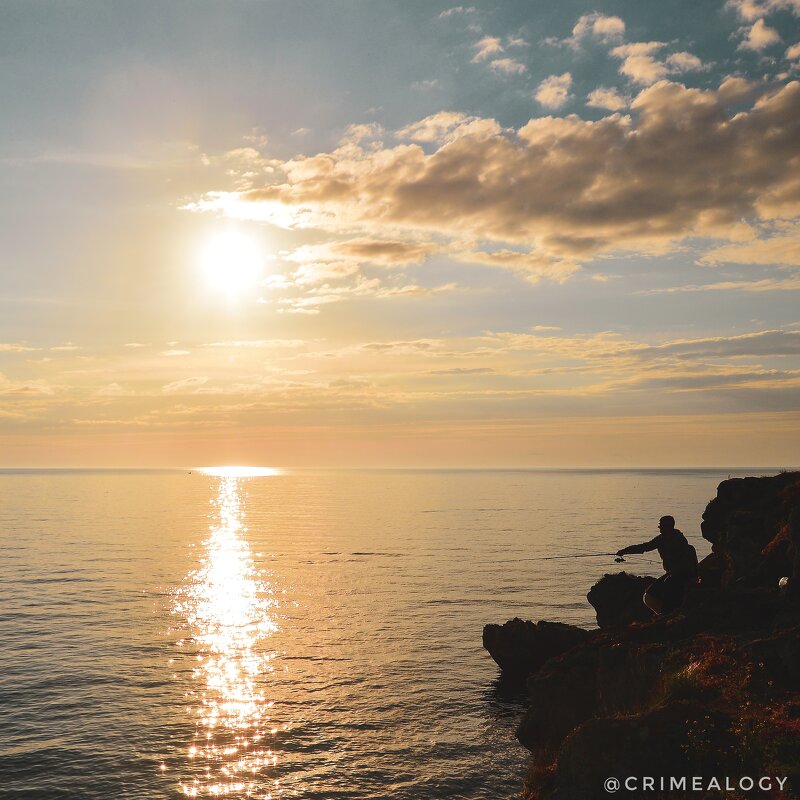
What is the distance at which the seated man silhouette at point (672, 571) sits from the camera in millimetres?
25344

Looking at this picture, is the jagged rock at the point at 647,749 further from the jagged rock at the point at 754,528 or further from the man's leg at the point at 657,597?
the man's leg at the point at 657,597

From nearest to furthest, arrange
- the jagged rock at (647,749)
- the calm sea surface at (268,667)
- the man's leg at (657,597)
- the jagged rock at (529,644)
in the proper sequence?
the jagged rock at (647,749) < the calm sea surface at (268,667) < the man's leg at (657,597) < the jagged rock at (529,644)

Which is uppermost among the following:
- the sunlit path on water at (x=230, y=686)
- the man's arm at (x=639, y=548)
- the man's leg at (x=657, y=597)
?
the man's arm at (x=639, y=548)

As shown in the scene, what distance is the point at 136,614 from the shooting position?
47375 mm

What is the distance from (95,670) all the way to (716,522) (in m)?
30.8

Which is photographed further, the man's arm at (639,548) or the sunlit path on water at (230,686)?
the sunlit path on water at (230,686)

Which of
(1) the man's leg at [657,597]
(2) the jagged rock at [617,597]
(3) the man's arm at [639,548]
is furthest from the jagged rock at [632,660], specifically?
(2) the jagged rock at [617,597]

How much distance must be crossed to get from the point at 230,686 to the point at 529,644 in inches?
561

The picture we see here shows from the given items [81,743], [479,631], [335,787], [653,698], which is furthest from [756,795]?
[479,631]

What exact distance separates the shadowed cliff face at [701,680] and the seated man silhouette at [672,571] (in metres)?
0.94

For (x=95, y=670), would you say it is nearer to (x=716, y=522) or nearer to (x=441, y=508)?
(x=716, y=522)

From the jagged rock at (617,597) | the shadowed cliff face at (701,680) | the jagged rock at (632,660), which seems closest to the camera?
the shadowed cliff face at (701,680)

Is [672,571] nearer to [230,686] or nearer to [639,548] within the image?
[639,548]

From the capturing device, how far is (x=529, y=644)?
105 feet
